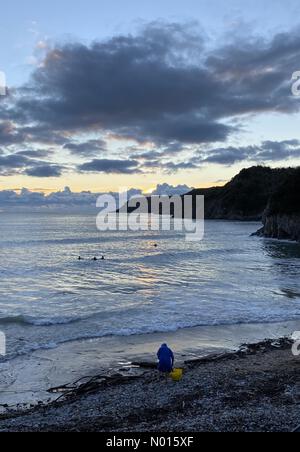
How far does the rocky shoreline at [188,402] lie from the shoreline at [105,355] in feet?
3.25

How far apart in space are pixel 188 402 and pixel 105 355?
267 inches

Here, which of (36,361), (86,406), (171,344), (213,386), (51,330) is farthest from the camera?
(51,330)

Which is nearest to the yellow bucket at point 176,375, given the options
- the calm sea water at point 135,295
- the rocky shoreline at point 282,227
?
the calm sea water at point 135,295

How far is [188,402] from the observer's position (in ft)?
39.7

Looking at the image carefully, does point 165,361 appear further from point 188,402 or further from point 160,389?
point 188,402

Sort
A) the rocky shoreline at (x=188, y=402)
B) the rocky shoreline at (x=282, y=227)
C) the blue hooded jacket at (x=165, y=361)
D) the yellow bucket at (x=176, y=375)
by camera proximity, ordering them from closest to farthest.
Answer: the rocky shoreline at (x=188, y=402) → the yellow bucket at (x=176, y=375) → the blue hooded jacket at (x=165, y=361) → the rocky shoreline at (x=282, y=227)

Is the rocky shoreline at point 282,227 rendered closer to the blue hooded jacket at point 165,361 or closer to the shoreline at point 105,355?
the shoreline at point 105,355

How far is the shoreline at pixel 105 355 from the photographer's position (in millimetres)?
14648

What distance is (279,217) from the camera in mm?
85750

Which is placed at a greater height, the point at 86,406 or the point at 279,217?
the point at 279,217
